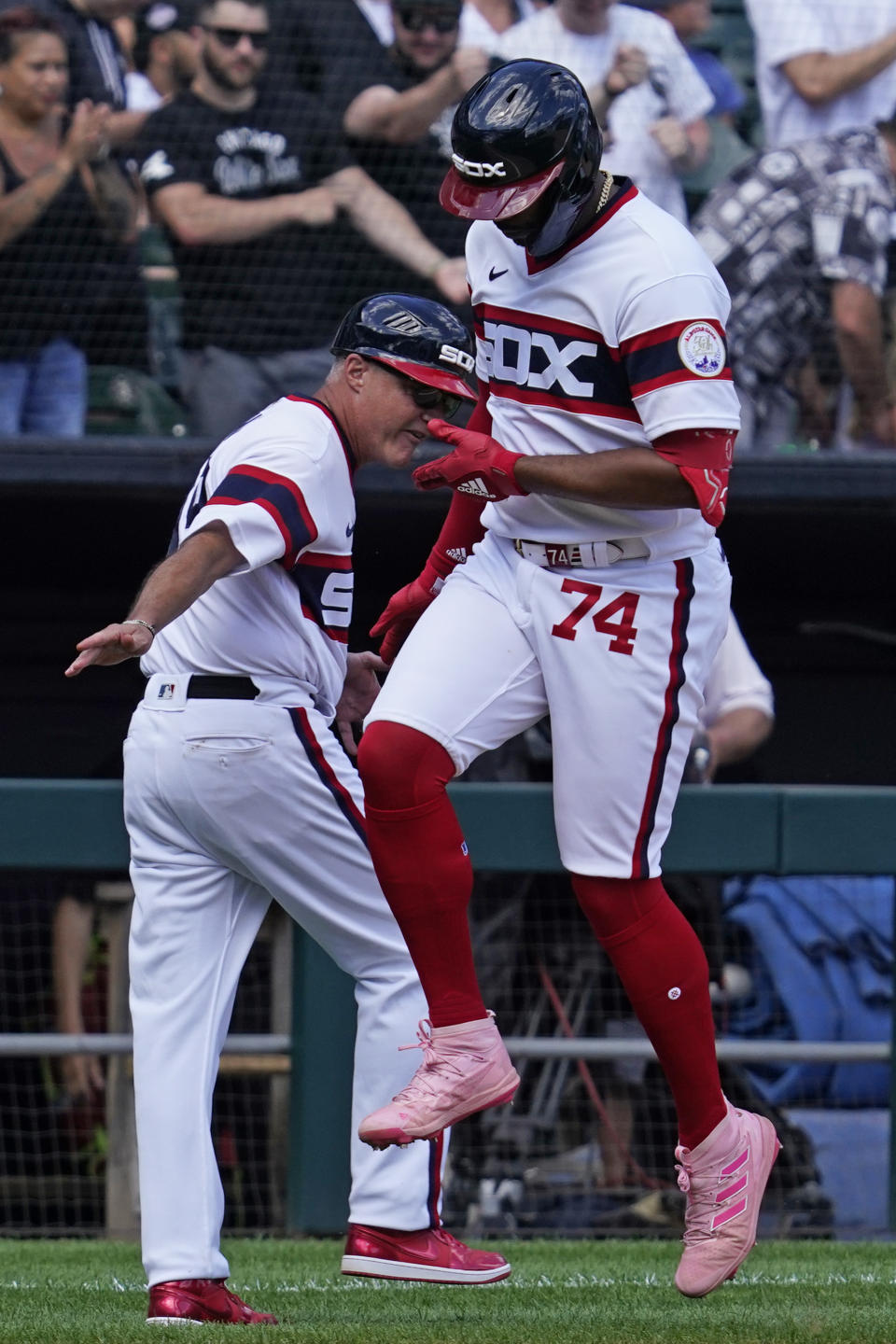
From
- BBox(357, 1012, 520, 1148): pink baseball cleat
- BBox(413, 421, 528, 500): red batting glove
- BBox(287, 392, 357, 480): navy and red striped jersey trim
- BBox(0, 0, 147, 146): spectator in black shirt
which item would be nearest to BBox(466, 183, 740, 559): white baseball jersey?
BBox(413, 421, 528, 500): red batting glove

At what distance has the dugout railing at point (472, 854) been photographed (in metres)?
4.59

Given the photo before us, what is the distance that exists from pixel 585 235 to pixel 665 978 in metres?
1.24

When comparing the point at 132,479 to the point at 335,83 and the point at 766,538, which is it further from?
the point at 766,538

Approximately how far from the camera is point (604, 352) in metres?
3.00

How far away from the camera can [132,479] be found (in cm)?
670

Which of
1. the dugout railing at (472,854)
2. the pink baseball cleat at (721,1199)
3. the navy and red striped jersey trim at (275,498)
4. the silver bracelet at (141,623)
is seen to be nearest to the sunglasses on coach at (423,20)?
the dugout railing at (472,854)

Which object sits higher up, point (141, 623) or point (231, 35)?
point (231, 35)

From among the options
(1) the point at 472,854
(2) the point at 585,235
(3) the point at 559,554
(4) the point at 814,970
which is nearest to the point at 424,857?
(3) the point at 559,554

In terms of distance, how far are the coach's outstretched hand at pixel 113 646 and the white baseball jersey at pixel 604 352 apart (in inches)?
29.5

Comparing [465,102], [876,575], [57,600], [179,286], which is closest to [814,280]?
[876,575]

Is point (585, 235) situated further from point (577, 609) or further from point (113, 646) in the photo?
point (113, 646)

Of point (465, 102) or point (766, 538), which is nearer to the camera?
point (465, 102)

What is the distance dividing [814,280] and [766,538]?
1.08 metres

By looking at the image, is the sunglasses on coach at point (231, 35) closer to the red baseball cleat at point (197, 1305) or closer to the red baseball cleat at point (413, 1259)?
the red baseball cleat at point (413, 1259)
